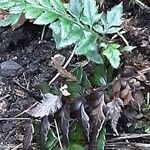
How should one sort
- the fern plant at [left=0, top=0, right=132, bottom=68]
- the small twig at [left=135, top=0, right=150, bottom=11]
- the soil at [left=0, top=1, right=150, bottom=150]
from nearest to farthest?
the fern plant at [left=0, top=0, right=132, bottom=68] < the soil at [left=0, top=1, right=150, bottom=150] < the small twig at [left=135, top=0, right=150, bottom=11]

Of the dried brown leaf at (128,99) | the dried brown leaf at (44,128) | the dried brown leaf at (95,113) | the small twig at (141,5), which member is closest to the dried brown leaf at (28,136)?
the dried brown leaf at (44,128)

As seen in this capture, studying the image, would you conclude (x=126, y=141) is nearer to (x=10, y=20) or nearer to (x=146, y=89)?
(x=146, y=89)

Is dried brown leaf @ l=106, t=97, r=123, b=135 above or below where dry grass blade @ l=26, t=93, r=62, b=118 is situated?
below

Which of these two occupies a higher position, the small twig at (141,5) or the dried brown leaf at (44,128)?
the small twig at (141,5)

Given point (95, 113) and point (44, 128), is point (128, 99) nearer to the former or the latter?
point (95, 113)

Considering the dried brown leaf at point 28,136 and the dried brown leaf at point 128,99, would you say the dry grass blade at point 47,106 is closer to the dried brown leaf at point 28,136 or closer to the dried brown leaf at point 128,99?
the dried brown leaf at point 28,136

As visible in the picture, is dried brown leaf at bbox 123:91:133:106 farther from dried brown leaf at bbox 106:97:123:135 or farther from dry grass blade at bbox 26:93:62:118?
dry grass blade at bbox 26:93:62:118

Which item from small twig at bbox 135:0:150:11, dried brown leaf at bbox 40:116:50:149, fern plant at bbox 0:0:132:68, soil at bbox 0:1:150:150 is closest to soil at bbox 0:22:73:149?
soil at bbox 0:1:150:150
